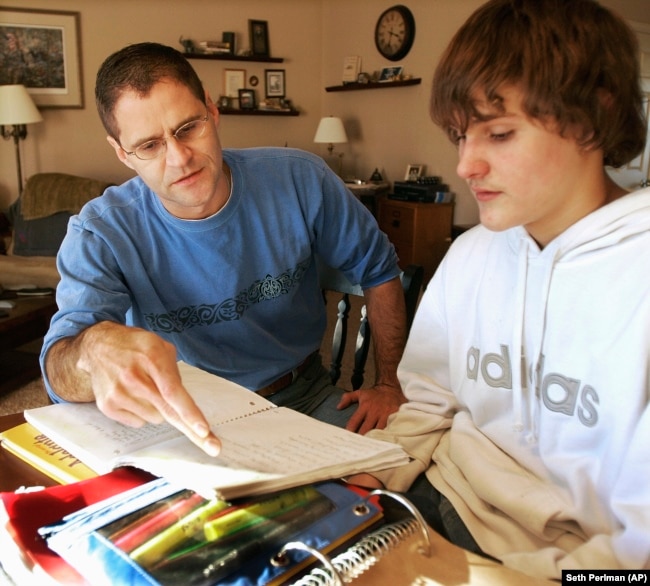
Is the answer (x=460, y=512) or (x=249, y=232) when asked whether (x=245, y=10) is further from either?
(x=460, y=512)

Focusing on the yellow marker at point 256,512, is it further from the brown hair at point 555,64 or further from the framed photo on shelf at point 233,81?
the framed photo on shelf at point 233,81

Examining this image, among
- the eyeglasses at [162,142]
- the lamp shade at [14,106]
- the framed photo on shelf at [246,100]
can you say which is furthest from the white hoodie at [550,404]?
the framed photo on shelf at [246,100]

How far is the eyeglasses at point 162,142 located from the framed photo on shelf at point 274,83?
431 centimetres

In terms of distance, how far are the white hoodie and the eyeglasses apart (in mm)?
629

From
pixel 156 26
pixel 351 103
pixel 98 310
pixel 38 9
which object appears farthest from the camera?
pixel 351 103

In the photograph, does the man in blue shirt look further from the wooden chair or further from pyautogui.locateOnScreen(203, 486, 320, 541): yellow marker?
pyautogui.locateOnScreen(203, 486, 320, 541): yellow marker

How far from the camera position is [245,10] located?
16.5ft

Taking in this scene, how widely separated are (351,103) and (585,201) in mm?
4705

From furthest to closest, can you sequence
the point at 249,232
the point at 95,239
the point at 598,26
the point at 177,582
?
the point at 249,232 < the point at 95,239 < the point at 598,26 < the point at 177,582

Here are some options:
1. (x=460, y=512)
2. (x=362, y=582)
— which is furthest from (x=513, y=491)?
(x=362, y=582)

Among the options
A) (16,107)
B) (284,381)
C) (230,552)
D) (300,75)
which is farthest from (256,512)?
(300,75)

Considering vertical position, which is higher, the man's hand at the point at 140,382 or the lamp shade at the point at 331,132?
the lamp shade at the point at 331,132

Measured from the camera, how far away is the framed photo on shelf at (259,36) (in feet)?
16.7

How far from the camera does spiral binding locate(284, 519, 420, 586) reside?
1.65 feet
